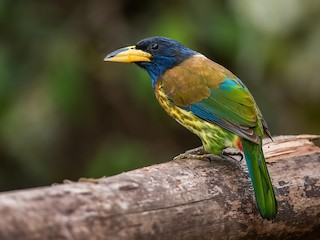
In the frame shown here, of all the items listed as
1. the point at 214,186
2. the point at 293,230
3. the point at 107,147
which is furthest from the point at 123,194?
the point at 107,147

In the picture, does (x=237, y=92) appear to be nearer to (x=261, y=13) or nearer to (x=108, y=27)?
(x=261, y=13)

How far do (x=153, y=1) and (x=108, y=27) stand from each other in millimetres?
430

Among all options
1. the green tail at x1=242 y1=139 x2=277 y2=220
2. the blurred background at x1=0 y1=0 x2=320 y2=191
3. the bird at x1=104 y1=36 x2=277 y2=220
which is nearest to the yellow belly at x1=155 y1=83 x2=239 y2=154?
the bird at x1=104 y1=36 x2=277 y2=220

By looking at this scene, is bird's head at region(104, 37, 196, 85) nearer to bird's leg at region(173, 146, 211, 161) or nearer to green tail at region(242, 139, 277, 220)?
bird's leg at region(173, 146, 211, 161)

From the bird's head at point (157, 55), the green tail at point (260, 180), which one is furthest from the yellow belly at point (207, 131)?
the bird's head at point (157, 55)

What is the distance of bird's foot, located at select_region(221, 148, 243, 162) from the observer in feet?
13.1

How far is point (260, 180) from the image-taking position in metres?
3.60

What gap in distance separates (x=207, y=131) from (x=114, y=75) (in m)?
2.25

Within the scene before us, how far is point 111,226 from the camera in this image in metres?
2.90

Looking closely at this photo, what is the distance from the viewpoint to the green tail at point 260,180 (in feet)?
11.4

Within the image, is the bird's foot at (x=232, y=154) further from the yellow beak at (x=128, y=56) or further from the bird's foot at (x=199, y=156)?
the yellow beak at (x=128, y=56)

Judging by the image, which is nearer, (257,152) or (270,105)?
(257,152)

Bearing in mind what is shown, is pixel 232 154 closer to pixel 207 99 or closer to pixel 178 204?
pixel 207 99

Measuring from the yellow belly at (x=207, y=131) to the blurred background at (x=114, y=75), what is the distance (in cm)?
118
